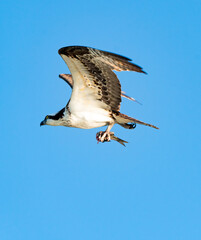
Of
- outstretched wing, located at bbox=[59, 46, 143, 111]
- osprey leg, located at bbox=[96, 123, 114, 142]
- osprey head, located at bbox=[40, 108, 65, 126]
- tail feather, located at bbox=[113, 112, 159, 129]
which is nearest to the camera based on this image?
outstretched wing, located at bbox=[59, 46, 143, 111]

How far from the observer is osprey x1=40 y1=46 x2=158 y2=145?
788 centimetres

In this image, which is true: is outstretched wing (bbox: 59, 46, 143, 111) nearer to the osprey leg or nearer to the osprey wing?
the osprey wing

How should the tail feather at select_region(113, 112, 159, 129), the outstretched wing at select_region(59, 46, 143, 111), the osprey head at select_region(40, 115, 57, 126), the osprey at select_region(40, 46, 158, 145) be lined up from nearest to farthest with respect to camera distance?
1. the outstretched wing at select_region(59, 46, 143, 111)
2. the osprey at select_region(40, 46, 158, 145)
3. the tail feather at select_region(113, 112, 159, 129)
4. the osprey head at select_region(40, 115, 57, 126)

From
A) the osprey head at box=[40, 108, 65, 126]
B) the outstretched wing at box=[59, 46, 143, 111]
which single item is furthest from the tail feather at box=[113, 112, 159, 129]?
the osprey head at box=[40, 108, 65, 126]

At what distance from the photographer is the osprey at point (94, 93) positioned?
788 cm

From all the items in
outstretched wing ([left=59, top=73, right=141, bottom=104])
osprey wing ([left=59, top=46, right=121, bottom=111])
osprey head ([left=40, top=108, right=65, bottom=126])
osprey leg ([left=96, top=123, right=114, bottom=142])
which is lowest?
osprey leg ([left=96, top=123, right=114, bottom=142])

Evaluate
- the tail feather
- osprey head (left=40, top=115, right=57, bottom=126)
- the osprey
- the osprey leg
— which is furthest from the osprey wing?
osprey head (left=40, top=115, right=57, bottom=126)

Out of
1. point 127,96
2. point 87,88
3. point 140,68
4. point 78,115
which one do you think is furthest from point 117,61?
point 127,96

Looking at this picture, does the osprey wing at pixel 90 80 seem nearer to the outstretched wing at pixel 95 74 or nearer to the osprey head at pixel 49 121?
the outstretched wing at pixel 95 74

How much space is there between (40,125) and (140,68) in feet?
11.8

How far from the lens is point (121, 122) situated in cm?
965

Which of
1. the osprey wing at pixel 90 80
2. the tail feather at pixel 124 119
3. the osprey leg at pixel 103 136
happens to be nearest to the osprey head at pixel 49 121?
the osprey wing at pixel 90 80

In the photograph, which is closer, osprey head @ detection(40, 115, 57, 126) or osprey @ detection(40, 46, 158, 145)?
osprey @ detection(40, 46, 158, 145)

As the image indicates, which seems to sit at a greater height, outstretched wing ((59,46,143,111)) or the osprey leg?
outstretched wing ((59,46,143,111))
